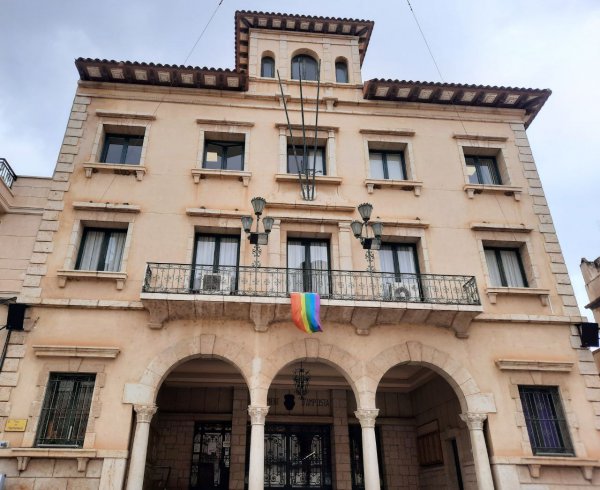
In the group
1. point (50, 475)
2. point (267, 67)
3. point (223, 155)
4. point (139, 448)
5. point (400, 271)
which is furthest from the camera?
point (267, 67)

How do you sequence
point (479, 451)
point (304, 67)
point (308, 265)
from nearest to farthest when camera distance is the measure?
point (479, 451), point (308, 265), point (304, 67)

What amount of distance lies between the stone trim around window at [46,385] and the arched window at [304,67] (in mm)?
11716

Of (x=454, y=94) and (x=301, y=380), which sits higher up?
(x=454, y=94)

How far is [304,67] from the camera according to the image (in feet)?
54.4

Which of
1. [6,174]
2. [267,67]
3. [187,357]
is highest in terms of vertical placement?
[267,67]

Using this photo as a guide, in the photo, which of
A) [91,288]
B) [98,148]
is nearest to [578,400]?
[91,288]

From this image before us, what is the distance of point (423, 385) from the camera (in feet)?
48.6

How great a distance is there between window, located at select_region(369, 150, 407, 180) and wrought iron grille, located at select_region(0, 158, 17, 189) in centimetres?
1084

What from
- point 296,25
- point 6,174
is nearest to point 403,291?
point 296,25

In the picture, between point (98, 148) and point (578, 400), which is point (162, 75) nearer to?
point (98, 148)

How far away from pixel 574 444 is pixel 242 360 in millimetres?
8442

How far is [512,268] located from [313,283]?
20.5ft

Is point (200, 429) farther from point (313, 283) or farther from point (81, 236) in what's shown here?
point (81, 236)

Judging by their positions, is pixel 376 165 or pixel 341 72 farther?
pixel 341 72
